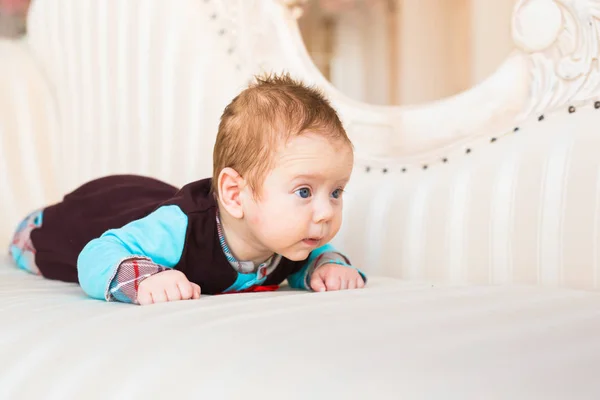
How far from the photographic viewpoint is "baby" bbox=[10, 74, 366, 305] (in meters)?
1.20

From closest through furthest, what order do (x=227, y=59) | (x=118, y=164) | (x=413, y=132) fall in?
(x=413, y=132) → (x=227, y=59) → (x=118, y=164)

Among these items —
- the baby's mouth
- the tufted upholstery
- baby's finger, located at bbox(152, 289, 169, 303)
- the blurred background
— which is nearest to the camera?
baby's finger, located at bbox(152, 289, 169, 303)

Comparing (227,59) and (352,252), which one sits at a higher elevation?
(227,59)

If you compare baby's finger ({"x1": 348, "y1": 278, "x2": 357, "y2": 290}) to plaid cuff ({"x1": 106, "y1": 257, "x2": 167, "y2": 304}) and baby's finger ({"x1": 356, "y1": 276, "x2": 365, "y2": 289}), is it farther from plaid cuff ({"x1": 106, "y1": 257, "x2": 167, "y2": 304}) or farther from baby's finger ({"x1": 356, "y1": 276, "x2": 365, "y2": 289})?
plaid cuff ({"x1": 106, "y1": 257, "x2": 167, "y2": 304})

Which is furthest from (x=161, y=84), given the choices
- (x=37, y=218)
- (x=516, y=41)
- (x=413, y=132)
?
(x=516, y=41)

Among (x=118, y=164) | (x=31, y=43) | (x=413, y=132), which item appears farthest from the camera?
(x=31, y=43)

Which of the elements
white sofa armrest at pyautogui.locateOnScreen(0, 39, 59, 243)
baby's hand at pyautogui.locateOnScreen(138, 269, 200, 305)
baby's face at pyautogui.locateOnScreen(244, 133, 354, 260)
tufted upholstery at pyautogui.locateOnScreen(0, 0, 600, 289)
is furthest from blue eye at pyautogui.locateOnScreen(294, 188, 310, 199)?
white sofa armrest at pyautogui.locateOnScreen(0, 39, 59, 243)

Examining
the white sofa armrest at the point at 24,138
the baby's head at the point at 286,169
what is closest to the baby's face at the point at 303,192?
the baby's head at the point at 286,169

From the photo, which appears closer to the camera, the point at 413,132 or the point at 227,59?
the point at 413,132

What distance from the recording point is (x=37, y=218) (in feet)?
6.05

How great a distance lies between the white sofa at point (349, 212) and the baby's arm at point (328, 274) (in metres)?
0.07

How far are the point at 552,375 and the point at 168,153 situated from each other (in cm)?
174

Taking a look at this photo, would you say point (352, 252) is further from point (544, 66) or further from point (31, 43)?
point (31, 43)

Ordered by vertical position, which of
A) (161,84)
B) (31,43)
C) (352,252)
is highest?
(31,43)
